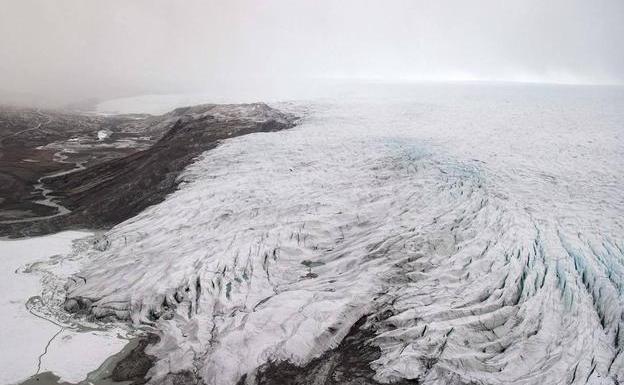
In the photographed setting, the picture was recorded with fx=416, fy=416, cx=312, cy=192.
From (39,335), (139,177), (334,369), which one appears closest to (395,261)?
(334,369)

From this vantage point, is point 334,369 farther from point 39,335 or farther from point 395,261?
point 39,335

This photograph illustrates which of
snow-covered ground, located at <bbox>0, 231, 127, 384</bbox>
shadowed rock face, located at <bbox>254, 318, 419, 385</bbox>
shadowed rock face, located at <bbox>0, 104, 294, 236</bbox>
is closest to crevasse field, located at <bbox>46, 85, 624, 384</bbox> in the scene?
shadowed rock face, located at <bbox>254, 318, 419, 385</bbox>

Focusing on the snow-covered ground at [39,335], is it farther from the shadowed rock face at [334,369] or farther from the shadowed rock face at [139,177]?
the shadowed rock face at [139,177]

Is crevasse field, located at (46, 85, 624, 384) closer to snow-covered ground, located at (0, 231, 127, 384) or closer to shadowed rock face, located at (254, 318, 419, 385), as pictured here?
shadowed rock face, located at (254, 318, 419, 385)

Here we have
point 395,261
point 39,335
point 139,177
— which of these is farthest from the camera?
point 139,177

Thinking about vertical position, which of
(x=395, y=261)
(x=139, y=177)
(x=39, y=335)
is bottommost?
(x=39, y=335)

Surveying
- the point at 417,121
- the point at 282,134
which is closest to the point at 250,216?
the point at 282,134

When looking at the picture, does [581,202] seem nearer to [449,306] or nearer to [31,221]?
[449,306]
